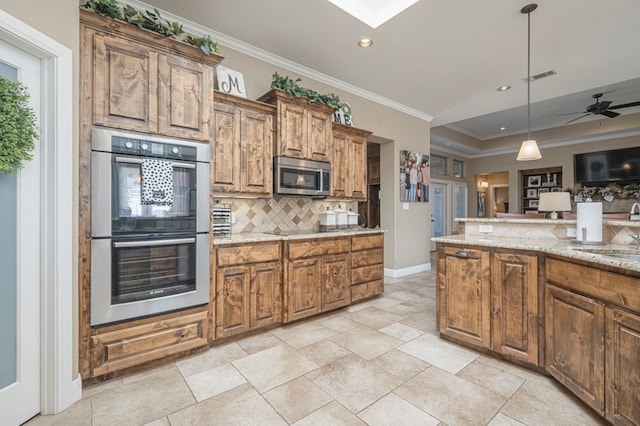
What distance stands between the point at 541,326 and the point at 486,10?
2864 mm

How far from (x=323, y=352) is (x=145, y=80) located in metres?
2.60

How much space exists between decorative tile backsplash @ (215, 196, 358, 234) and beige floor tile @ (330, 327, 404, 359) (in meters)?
1.54

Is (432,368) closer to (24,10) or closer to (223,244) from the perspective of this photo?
(223,244)

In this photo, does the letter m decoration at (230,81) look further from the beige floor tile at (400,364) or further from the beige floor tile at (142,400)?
the beige floor tile at (400,364)

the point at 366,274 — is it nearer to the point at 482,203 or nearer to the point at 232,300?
the point at 232,300

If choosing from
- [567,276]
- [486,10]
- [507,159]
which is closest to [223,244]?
[567,276]

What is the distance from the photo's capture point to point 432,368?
221 centimetres

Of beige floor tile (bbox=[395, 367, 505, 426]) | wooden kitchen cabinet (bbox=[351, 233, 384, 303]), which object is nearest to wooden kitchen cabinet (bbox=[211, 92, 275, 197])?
wooden kitchen cabinet (bbox=[351, 233, 384, 303])

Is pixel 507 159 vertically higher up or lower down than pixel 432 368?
higher up

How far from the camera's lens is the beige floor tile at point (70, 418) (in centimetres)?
161

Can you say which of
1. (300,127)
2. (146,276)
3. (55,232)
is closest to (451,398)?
(146,276)

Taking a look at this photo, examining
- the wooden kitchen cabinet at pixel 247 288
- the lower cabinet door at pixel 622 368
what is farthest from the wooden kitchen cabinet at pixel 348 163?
the lower cabinet door at pixel 622 368

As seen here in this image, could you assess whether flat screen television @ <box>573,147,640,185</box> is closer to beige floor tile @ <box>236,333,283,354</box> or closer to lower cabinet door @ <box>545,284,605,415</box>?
lower cabinet door @ <box>545,284,605,415</box>

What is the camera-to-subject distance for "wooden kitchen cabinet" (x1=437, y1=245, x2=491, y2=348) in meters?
2.38
